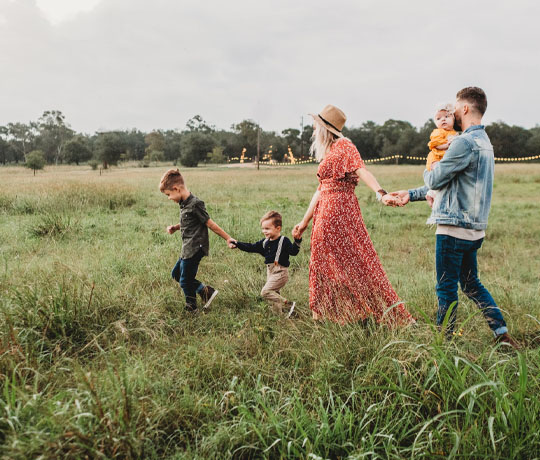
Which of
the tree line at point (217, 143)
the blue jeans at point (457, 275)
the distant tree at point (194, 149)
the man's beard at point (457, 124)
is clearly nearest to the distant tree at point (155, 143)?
the tree line at point (217, 143)

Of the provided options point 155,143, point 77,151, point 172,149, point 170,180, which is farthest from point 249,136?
point 170,180

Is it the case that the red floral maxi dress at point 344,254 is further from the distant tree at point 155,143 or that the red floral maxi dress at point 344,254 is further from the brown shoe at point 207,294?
the distant tree at point 155,143

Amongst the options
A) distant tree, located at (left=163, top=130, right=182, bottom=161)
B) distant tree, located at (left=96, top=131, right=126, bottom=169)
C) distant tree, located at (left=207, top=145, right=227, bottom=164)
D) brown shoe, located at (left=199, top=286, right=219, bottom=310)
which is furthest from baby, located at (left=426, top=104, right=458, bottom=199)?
distant tree, located at (left=163, top=130, right=182, bottom=161)

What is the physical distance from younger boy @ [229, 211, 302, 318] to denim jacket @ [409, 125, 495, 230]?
59.9 inches

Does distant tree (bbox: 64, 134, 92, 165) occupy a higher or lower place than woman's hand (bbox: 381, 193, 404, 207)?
higher

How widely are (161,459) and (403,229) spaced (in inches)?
341

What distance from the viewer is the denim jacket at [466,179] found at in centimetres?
305

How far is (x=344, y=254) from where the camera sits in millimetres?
3699

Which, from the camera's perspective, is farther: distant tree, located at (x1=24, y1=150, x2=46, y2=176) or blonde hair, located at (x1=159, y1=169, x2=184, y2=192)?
distant tree, located at (x1=24, y1=150, x2=46, y2=176)

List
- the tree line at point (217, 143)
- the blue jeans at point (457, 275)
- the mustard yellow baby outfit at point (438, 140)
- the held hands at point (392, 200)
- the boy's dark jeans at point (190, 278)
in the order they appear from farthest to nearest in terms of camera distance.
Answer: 1. the tree line at point (217, 143)
2. the boy's dark jeans at point (190, 278)
3. the mustard yellow baby outfit at point (438, 140)
4. the held hands at point (392, 200)
5. the blue jeans at point (457, 275)

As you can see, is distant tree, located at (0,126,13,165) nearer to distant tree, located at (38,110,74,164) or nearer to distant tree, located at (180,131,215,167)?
distant tree, located at (38,110,74,164)

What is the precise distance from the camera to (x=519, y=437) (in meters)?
A: 2.05

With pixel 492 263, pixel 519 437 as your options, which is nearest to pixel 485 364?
pixel 519 437

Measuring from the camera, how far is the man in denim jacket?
121 inches
